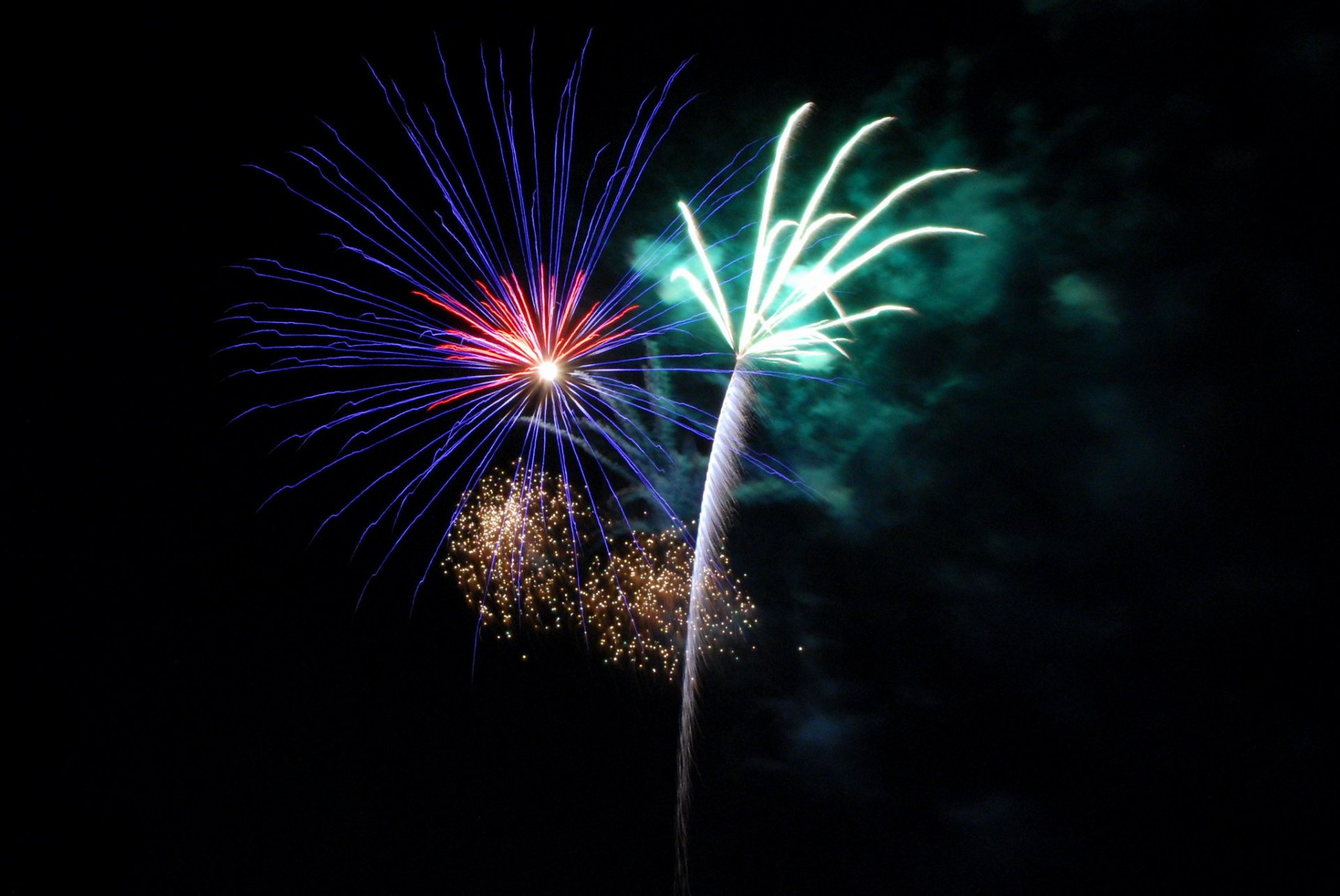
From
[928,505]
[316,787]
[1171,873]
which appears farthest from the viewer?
[928,505]

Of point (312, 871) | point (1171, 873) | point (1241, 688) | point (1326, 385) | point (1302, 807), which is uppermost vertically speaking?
point (1326, 385)

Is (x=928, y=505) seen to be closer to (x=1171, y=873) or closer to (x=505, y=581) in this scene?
(x=1171, y=873)

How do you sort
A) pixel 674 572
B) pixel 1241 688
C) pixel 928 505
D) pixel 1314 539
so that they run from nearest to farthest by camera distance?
pixel 674 572, pixel 1314 539, pixel 1241 688, pixel 928 505

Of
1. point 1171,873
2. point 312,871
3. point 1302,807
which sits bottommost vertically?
point 312,871

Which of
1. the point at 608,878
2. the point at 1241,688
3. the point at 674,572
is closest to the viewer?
the point at 674,572

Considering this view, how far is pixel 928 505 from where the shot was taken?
2069 centimetres

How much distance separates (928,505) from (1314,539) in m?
8.72

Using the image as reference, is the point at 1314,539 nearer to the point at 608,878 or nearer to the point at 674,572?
the point at 674,572

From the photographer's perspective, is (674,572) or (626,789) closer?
(674,572)

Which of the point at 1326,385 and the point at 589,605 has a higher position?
the point at 1326,385

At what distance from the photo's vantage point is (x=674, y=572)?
45.7 feet

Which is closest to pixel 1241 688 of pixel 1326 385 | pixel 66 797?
pixel 1326 385

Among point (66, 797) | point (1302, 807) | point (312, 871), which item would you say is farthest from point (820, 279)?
point (312, 871)

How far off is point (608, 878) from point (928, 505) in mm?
16590
